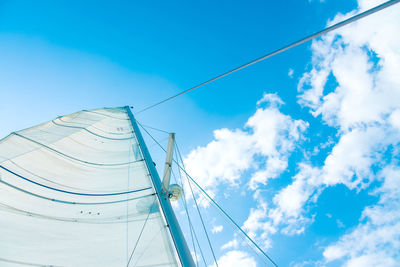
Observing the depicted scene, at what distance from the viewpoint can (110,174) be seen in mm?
3344

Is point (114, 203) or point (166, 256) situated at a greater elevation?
point (114, 203)

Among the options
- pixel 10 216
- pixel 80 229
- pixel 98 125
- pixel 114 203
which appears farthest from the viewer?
pixel 98 125

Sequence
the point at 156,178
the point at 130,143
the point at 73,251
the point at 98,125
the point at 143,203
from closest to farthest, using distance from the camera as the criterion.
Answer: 1. the point at 73,251
2. the point at 143,203
3. the point at 156,178
4. the point at 130,143
5. the point at 98,125

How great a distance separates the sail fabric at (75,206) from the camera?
1.85 metres

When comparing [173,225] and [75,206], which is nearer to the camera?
[173,225]

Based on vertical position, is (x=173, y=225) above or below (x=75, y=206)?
below

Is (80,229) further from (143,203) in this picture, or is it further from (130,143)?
(130,143)

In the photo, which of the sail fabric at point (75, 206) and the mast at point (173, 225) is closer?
the mast at point (173, 225)

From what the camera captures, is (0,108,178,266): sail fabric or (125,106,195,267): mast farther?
(0,108,178,266): sail fabric

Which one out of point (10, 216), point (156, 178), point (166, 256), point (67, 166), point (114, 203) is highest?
point (67, 166)

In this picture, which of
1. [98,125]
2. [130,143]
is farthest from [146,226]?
[98,125]

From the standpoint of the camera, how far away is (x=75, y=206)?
2574 mm

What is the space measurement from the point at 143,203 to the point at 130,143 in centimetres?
216

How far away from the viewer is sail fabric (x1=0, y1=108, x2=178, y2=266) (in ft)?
6.08
